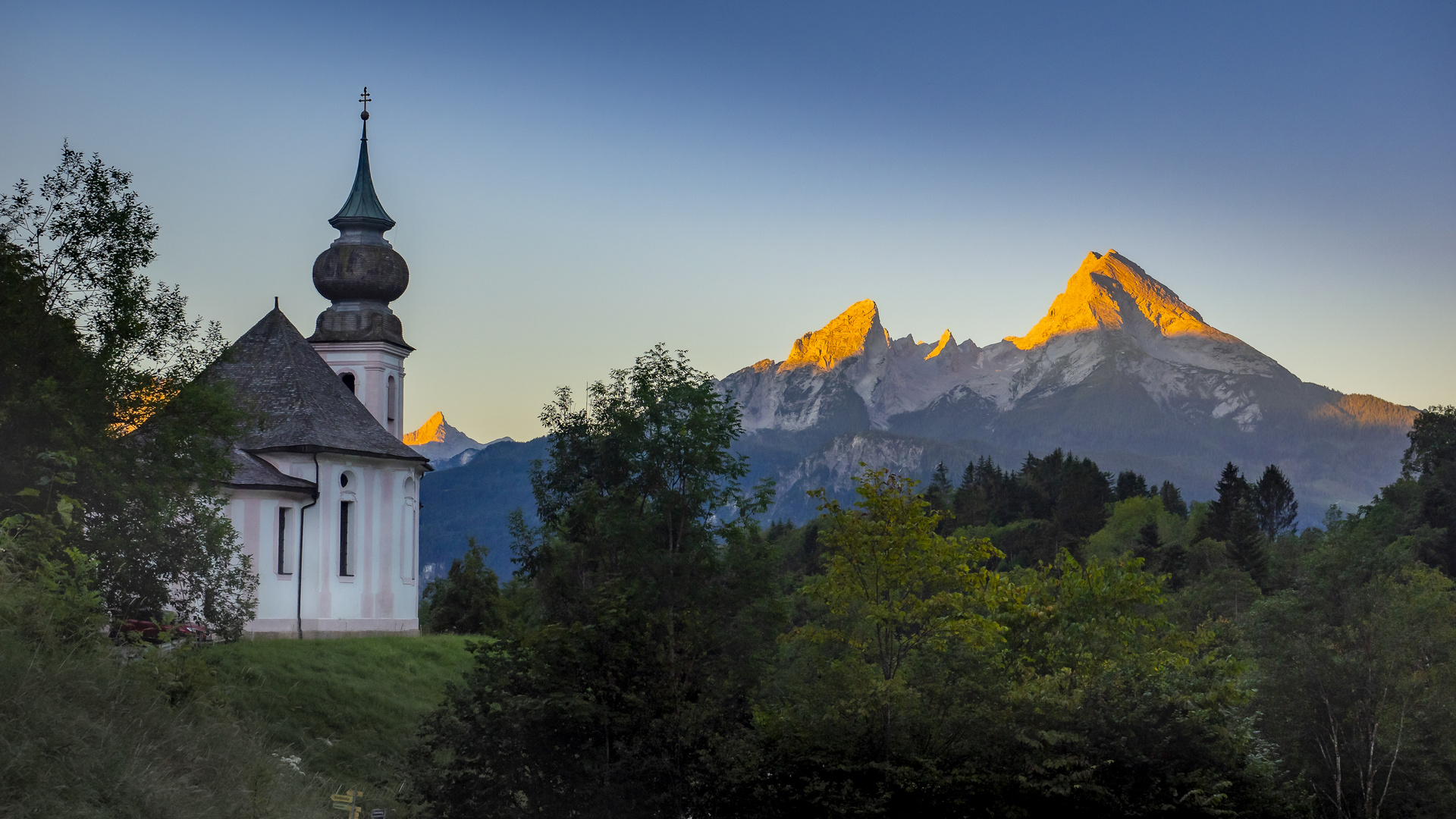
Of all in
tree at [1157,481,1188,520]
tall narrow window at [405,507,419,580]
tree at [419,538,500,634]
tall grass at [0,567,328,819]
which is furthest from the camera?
tree at [1157,481,1188,520]

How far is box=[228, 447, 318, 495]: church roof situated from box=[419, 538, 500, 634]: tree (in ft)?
74.5

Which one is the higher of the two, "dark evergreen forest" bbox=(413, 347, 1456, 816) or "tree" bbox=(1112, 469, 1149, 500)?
"tree" bbox=(1112, 469, 1149, 500)

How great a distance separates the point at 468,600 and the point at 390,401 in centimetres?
1678

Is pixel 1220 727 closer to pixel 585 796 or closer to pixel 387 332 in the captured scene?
pixel 585 796

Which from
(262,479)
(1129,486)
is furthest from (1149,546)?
(262,479)

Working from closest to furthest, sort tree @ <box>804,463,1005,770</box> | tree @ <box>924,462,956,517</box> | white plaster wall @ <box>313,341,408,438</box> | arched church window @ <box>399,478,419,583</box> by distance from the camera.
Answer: tree @ <box>804,463,1005,770</box>, arched church window @ <box>399,478,419,583</box>, white plaster wall @ <box>313,341,408,438</box>, tree @ <box>924,462,956,517</box>

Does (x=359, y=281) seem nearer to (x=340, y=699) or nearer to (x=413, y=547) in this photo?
(x=413, y=547)

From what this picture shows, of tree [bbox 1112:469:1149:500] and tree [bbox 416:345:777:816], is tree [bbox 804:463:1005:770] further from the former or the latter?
tree [bbox 1112:469:1149:500]

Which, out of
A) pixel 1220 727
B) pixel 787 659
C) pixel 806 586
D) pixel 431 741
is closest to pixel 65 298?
pixel 431 741

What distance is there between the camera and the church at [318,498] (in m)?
46.6

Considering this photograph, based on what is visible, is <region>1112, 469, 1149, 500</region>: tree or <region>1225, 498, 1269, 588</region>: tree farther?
<region>1112, 469, 1149, 500</region>: tree

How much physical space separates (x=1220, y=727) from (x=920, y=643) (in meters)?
7.17

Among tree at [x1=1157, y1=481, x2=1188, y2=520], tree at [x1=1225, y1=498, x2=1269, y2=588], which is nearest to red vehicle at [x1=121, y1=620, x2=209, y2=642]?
tree at [x1=1225, y1=498, x2=1269, y2=588]

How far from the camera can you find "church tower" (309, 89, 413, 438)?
2260 inches
